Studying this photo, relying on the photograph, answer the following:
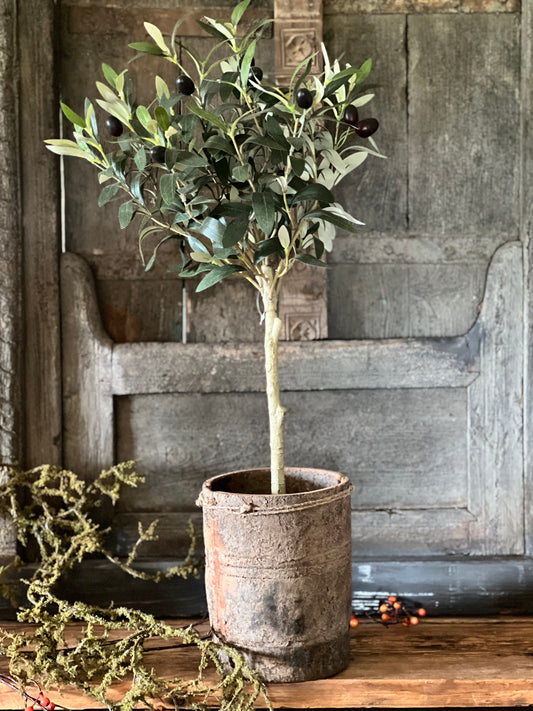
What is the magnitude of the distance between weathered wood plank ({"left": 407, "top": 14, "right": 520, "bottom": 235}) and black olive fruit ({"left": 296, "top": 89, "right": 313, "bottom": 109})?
2.11ft

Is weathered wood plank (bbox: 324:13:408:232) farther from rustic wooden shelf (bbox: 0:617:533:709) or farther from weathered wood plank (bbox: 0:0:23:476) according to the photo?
rustic wooden shelf (bbox: 0:617:533:709)

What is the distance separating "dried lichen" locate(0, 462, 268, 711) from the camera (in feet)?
4.55

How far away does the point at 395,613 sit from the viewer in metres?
1.81

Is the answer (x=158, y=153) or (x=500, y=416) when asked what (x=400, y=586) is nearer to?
(x=500, y=416)

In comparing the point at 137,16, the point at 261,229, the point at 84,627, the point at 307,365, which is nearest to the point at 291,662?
the point at 84,627

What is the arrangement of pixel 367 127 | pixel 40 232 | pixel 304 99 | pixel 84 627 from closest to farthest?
1. pixel 304 99
2. pixel 367 127
3. pixel 84 627
4. pixel 40 232

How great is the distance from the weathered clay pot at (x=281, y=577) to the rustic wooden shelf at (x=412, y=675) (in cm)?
5

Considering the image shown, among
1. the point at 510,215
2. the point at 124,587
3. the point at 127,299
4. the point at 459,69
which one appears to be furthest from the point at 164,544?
the point at 459,69

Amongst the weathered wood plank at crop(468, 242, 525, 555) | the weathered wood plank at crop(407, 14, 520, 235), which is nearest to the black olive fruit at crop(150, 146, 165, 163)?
the weathered wood plank at crop(407, 14, 520, 235)

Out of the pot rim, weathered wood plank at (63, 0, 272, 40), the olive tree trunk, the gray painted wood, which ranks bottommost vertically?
the gray painted wood

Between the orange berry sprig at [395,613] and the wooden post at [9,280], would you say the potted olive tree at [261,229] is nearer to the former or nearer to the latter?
the orange berry sprig at [395,613]

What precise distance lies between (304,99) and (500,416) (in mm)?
1040

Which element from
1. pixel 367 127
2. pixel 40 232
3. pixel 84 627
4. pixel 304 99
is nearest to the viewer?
pixel 304 99

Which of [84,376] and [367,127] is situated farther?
[84,376]
